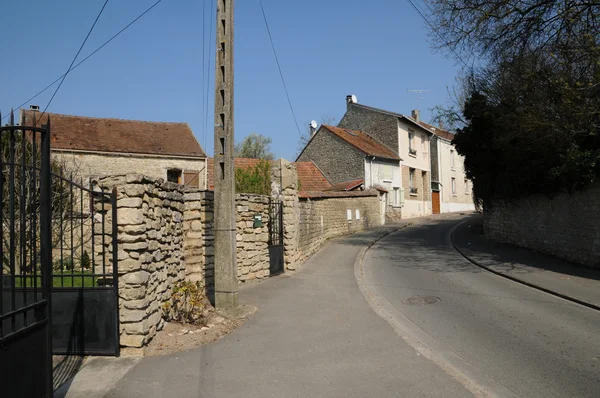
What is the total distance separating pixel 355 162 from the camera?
106ft

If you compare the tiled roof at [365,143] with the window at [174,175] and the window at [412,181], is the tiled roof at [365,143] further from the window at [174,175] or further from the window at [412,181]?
the window at [174,175]

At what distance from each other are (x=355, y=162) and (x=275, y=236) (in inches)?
809

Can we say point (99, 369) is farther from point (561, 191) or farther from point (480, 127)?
point (480, 127)

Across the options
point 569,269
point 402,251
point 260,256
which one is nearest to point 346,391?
point 260,256

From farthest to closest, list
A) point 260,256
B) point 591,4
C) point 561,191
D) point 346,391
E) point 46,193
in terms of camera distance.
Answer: point 561,191, point 260,256, point 591,4, point 346,391, point 46,193

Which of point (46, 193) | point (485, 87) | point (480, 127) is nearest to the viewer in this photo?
point (46, 193)

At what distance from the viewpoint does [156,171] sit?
25.2m

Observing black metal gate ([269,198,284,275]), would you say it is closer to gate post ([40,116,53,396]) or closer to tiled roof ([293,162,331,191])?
gate post ([40,116,53,396])

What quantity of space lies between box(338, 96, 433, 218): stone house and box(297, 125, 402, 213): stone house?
30.4 inches

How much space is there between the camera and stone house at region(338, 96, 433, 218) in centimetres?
3603

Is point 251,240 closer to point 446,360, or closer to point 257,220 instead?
point 257,220

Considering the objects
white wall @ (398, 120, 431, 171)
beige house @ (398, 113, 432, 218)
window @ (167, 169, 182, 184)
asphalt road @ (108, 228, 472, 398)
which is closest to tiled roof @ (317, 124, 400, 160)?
white wall @ (398, 120, 431, 171)

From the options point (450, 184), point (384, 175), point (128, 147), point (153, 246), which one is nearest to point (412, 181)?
point (384, 175)

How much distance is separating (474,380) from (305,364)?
1939 millimetres
